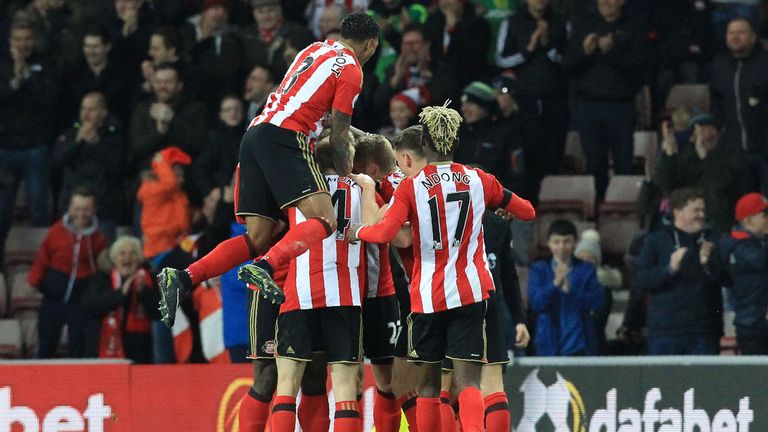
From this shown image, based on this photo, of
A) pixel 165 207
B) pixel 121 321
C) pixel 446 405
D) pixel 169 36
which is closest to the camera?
pixel 446 405

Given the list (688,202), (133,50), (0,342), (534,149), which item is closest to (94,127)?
(133,50)

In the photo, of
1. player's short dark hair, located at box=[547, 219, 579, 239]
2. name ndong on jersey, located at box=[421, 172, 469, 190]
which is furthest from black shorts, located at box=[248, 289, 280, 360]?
player's short dark hair, located at box=[547, 219, 579, 239]

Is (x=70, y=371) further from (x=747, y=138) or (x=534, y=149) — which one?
(x=747, y=138)

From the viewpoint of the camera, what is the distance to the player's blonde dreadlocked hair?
855 centimetres

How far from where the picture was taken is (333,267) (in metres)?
8.66

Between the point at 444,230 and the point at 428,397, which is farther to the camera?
the point at 428,397

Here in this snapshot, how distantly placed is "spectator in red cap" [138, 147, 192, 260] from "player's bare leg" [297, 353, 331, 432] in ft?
17.0

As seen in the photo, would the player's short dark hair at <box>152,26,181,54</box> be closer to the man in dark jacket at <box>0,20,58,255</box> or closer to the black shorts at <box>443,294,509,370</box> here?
the man in dark jacket at <box>0,20,58,255</box>

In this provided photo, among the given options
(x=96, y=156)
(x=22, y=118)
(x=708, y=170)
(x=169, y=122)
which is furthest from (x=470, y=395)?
(x=22, y=118)

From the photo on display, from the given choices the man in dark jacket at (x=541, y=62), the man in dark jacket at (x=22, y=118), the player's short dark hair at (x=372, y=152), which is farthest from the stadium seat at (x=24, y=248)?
the player's short dark hair at (x=372, y=152)

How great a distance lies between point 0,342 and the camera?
1429cm

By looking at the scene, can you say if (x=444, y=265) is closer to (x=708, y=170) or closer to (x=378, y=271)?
(x=378, y=271)

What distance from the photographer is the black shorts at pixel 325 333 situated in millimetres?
8508

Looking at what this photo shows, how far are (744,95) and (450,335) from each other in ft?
21.4
